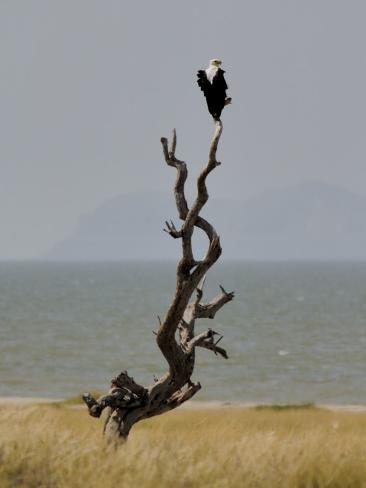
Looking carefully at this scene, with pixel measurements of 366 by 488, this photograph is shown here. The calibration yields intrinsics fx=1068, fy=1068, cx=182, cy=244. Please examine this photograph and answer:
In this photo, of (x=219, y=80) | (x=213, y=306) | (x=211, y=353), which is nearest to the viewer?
(x=219, y=80)

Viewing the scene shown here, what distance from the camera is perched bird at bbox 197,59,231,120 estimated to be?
41.5ft

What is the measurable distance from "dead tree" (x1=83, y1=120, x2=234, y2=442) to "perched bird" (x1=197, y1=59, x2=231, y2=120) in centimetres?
20

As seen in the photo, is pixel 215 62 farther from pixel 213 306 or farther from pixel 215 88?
pixel 213 306

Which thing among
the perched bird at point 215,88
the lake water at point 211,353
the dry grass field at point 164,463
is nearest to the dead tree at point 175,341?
the perched bird at point 215,88

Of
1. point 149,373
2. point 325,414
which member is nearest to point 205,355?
point 149,373

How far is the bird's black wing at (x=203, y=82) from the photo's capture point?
1274 cm

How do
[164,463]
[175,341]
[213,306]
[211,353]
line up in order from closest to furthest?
[164,463], [175,341], [213,306], [211,353]

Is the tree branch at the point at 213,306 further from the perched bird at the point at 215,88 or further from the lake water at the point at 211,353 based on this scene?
the lake water at the point at 211,353

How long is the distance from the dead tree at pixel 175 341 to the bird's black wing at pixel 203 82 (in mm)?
450

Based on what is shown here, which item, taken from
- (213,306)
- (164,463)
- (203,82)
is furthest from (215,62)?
(164,463)

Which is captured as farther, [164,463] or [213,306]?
[213,306]

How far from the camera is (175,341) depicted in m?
13.2

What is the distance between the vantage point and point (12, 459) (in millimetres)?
10727

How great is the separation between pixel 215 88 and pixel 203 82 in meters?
0.21
